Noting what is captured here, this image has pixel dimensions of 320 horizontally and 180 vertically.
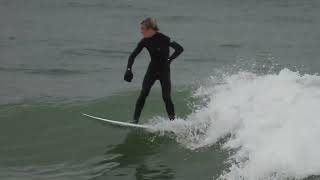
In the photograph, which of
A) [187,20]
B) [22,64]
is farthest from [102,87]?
[187,20]

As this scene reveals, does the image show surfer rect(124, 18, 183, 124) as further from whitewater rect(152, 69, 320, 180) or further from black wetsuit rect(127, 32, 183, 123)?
whitewater rect(152, 69, 320, 180)

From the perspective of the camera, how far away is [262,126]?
34.1 feet

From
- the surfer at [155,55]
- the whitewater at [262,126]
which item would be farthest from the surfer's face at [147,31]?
the whitewater at [262,126]

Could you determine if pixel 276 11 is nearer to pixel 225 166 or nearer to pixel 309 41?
pixel 309 41

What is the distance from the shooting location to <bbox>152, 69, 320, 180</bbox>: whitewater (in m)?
9.00

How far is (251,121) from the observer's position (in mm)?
10820

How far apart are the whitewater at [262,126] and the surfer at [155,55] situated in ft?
2.34

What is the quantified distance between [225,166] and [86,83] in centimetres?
882

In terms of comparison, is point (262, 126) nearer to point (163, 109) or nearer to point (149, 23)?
point (149, 23)

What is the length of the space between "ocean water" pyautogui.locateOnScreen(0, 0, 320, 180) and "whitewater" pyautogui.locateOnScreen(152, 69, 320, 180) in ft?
0.07

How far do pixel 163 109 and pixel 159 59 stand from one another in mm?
3176

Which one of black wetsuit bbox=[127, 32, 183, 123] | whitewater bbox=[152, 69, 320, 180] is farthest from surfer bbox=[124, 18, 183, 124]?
whitewater bbox=[152, 69, 320, 180]

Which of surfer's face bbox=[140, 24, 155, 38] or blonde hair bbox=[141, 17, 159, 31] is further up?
blonde hair bbox=[141, 17, 159, 31]

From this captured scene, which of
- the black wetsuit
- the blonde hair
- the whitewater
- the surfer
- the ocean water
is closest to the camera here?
the whitewater
